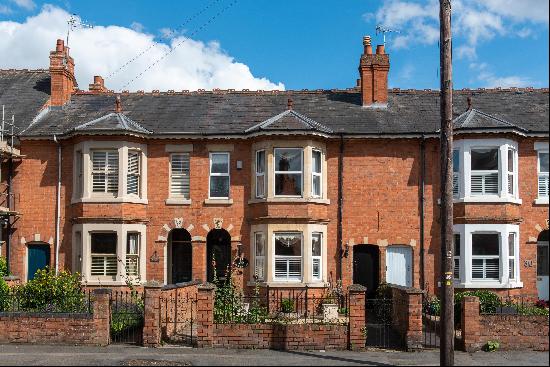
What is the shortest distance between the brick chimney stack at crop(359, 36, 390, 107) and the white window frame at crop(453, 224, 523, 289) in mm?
5706

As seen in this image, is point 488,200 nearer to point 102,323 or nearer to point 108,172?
point 102,323

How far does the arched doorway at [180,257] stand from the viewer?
75.7 ft

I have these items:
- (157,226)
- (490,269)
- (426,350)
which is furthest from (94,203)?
(490,269)

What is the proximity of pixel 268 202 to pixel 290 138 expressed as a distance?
90.0 inches

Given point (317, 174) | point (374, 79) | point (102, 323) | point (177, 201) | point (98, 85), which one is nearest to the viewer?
point (102, 323)

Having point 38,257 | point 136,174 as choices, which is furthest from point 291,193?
point 38,257

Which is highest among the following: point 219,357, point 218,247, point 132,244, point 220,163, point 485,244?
point 220,163

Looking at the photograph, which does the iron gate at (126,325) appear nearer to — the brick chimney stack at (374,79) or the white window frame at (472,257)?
the white window frame at (472,257)

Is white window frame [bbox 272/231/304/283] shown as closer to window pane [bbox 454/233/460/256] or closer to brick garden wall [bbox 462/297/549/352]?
window pane [bbox 454/233/460/256]

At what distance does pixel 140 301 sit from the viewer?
16.6 metres

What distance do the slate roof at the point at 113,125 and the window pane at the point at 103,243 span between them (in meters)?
3.65

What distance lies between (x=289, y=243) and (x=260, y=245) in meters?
1.12

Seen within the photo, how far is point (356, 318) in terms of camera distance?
14562 millimetres

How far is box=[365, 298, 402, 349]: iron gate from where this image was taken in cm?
1544
